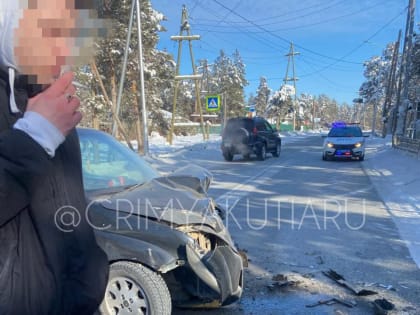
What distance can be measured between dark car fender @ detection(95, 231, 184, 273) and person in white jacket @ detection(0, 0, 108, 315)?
165cm

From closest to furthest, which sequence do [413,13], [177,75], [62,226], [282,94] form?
1. [62,226]
2. [413,13]
3. [177,75]
4. [282,94]

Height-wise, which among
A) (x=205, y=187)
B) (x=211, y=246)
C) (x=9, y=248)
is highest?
(x=9, y=248)

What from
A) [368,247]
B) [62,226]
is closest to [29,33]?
[62,226]

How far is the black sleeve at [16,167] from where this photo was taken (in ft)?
3.36

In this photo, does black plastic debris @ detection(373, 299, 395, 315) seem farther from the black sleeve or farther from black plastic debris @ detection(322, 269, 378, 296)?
the black sleeve

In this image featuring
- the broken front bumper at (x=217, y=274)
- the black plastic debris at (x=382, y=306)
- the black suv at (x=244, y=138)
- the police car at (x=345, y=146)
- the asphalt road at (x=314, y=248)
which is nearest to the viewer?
the broken front bumper at (x=217, y=274)

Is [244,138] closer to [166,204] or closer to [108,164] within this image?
[108,164]

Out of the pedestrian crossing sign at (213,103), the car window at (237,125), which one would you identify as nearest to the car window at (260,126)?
the car window at (237,125)

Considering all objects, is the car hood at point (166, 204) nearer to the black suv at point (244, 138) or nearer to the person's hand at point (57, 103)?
the person's hand at point (57, 103)

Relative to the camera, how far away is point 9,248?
1.14 meters

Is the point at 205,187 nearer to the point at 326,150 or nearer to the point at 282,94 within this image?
the point at 326,150

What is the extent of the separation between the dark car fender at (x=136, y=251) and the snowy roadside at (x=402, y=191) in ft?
11.4

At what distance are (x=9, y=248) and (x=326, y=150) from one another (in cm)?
1752

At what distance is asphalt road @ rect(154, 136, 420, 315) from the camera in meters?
3.87
